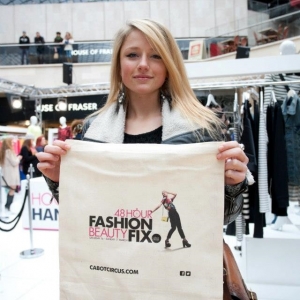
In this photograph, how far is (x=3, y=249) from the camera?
480cm

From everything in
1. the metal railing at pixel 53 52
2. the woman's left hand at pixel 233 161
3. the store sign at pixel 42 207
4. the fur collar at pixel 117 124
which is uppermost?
the metal railing at pixel 53 52

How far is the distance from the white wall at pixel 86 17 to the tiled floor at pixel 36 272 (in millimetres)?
15274

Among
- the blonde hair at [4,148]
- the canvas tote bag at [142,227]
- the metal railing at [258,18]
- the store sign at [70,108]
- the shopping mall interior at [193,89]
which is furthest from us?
→ the store sign at [70,108]

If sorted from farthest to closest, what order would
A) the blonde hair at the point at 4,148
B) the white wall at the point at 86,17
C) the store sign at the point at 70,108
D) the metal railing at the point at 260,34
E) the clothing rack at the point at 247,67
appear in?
the white wall at the point at 86,17 → the store sign at the point at 70,108 → the metal railing at the point at 260,34 → the blonde hair at the point at 4,148 → the clothing rack at the point at 247,67

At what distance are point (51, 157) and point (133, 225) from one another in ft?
1.16

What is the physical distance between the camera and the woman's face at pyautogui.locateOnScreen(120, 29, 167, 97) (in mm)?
1131

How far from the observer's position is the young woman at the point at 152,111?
1.10 m

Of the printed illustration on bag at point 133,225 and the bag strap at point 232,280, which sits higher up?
the printed illustration on bag at point 133,225

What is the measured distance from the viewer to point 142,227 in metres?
0.99

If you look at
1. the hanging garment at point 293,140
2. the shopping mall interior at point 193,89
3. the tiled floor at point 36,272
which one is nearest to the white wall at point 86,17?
the shopping mall interior at point 193,89

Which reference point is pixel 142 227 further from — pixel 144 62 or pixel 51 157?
pixel 144 62

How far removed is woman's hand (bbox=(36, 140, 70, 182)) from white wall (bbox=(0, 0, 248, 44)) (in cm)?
1843

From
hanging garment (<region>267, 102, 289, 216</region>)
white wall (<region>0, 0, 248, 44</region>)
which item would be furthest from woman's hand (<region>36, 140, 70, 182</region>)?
white wall (<region>0, 0, 248, 44</region>)

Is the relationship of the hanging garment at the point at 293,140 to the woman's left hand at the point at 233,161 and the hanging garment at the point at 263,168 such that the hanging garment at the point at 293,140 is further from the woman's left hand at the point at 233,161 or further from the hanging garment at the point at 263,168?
the woman's left hand at the point at 233,161
